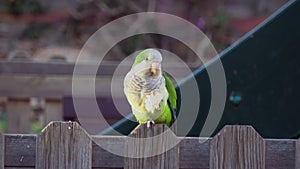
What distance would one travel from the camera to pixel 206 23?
864 centimetres

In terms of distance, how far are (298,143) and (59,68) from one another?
2.66 m

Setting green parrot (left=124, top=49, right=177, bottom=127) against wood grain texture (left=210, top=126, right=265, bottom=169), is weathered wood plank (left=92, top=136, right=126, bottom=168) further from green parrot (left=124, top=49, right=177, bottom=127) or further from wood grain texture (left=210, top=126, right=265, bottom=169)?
green parrot (left=124, top=49, right=177, bottom=127)

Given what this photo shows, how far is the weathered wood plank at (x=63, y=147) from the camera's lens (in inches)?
72.3

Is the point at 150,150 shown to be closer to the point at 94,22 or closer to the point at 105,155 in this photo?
the point at 105,155

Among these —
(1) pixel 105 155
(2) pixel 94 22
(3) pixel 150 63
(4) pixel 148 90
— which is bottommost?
(1) pixel 105 155

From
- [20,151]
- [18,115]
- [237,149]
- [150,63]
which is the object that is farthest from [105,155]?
[18,115]

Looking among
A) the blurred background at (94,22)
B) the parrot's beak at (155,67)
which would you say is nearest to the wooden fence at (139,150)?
the parrot's beak at (155,67)

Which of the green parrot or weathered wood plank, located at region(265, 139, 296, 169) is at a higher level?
the green parrot

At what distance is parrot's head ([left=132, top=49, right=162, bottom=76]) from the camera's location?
8.02ft

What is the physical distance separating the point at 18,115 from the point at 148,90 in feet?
6.11

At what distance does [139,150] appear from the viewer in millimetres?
1862

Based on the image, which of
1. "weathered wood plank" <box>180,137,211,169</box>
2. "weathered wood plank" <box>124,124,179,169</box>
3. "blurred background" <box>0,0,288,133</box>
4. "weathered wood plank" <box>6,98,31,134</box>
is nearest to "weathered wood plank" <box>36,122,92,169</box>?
"weathered wood plank" <box>124,124,179,169</box>

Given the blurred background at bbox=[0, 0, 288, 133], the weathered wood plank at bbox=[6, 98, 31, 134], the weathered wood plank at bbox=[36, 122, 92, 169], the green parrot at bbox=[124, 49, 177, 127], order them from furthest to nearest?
the blurred background at bbox=[0, 0, 288, 133]
the weathered wood plank at bbox=[6, 98, 31, 134]
the green parrot at bbox=[124, 49, 177, 127]
the weathered wood plank at bbox=[36, 122, 92, 169]

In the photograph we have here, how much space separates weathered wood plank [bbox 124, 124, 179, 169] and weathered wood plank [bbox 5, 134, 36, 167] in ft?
0.79
